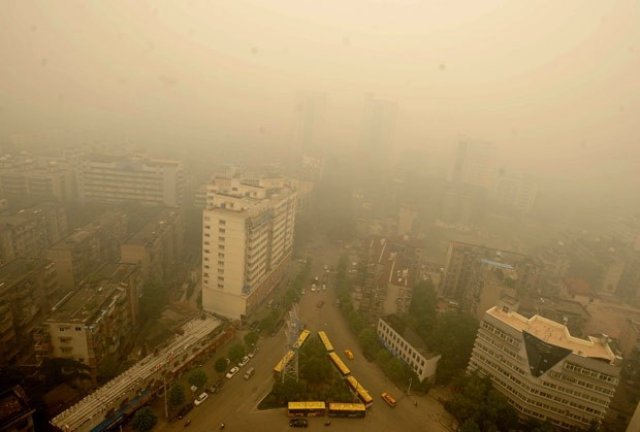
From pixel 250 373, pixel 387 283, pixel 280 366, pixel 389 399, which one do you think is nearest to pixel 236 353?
pixel 250 373

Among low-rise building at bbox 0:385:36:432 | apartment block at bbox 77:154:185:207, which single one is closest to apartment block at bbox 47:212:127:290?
apartment block at bbox 77:154:185:207

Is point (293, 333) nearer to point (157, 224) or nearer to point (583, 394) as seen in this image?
point (583, 394)

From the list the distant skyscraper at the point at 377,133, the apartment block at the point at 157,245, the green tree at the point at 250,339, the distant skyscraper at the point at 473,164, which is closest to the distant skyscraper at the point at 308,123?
the distant skyscraper at the point at 377,133

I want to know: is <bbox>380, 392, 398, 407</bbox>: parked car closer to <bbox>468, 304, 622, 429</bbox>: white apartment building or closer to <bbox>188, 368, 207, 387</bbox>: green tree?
<bbox>468, 304, 622, 429</bbox>: white apartment building

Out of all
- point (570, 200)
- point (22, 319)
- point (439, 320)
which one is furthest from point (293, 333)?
point (570, 200)

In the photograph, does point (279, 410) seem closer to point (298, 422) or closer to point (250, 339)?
point (298, 422)

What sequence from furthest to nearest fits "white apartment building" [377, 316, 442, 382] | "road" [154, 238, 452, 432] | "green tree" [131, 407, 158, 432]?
"white apartment building" [377, 316, 442, 382] → "road" [154, 238, 452, 432] → "green tree" [131, 407, 158, 432]
